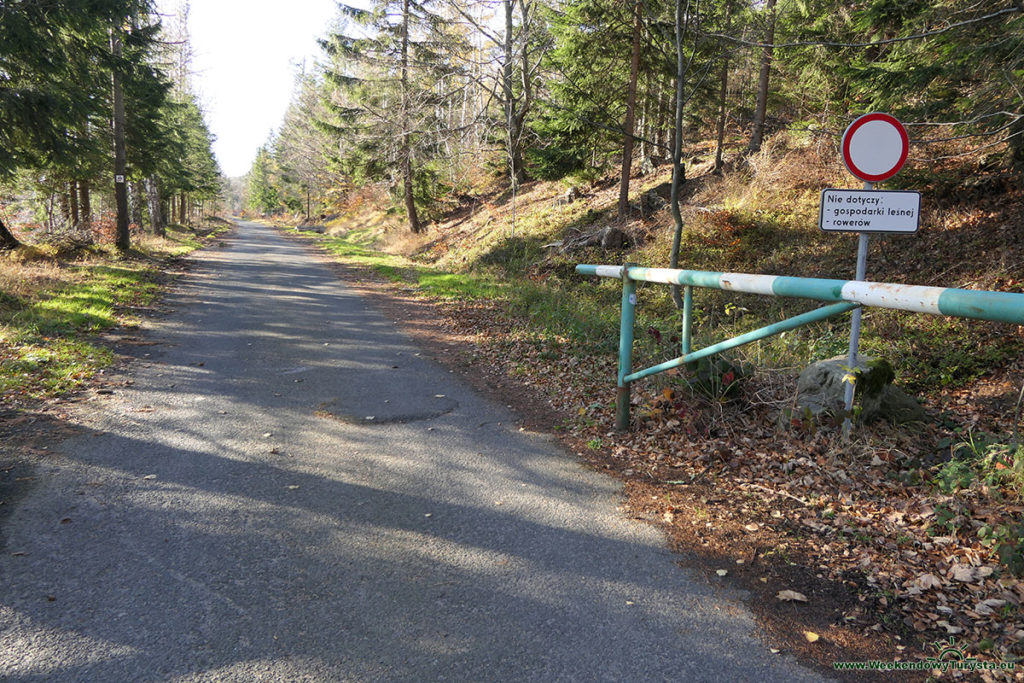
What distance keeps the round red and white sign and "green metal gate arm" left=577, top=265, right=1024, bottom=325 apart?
1.55m

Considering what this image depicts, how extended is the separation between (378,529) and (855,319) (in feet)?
12.6

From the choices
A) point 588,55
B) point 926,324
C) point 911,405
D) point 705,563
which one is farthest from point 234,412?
point 588,55

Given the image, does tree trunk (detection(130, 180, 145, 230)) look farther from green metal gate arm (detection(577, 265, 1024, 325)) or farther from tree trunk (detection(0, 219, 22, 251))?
→ green metal gate arm (detection(577, 265, 1024, 325))

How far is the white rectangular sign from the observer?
464cm

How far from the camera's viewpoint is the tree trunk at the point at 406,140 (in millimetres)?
22019

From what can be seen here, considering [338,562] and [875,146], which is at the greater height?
[875,146]

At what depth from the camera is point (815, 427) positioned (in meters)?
5.09

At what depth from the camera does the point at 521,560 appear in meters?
3.50

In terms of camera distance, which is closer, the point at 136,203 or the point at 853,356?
the point at 853,356

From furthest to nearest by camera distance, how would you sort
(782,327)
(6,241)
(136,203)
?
(136,203) → (6,241) → (782,327)

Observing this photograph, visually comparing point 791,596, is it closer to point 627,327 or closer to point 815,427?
point 815,427

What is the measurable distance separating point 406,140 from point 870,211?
22.4 metres

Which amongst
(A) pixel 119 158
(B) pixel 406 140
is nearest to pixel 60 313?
(A) pixel 119 158

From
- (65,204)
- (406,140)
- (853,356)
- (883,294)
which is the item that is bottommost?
(853,356)
